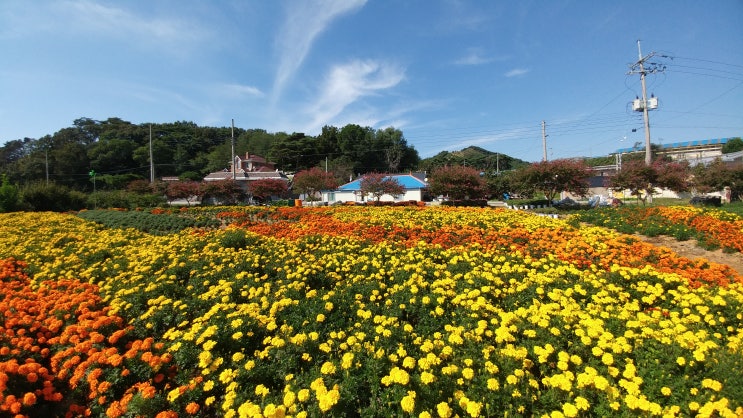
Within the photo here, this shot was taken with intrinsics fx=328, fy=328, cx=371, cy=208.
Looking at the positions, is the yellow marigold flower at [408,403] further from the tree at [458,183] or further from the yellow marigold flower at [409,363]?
the tree at [458,183]

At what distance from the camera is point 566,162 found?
2138cm

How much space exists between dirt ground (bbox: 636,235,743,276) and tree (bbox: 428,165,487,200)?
43.4 ft

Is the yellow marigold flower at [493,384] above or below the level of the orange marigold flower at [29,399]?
above

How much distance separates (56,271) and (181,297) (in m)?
3.32

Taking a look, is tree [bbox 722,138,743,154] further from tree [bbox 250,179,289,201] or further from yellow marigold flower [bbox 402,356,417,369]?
yellow marigold flower [bbox 402,356,417,369]

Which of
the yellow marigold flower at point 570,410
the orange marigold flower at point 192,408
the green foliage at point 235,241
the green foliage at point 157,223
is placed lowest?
the orange marigold flower at point 192,408

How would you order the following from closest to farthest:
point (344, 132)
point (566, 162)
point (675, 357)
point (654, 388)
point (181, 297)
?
point (654, 388) < point (675, 357) < point (181, 297) < point (566, 162) < point (344, 132)

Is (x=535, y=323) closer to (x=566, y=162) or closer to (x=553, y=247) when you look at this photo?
(x=553, y=247)

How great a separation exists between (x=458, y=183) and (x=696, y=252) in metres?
15.2

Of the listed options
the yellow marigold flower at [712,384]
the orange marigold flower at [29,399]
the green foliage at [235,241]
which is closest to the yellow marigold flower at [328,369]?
the orange marigold flower at [29,399]

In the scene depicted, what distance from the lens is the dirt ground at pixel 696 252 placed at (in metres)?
7.14

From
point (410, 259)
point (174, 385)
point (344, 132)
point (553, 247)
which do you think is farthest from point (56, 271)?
point (344, 132)

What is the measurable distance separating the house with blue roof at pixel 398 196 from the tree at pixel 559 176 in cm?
1683

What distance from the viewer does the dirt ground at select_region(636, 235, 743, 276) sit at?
7137mm
